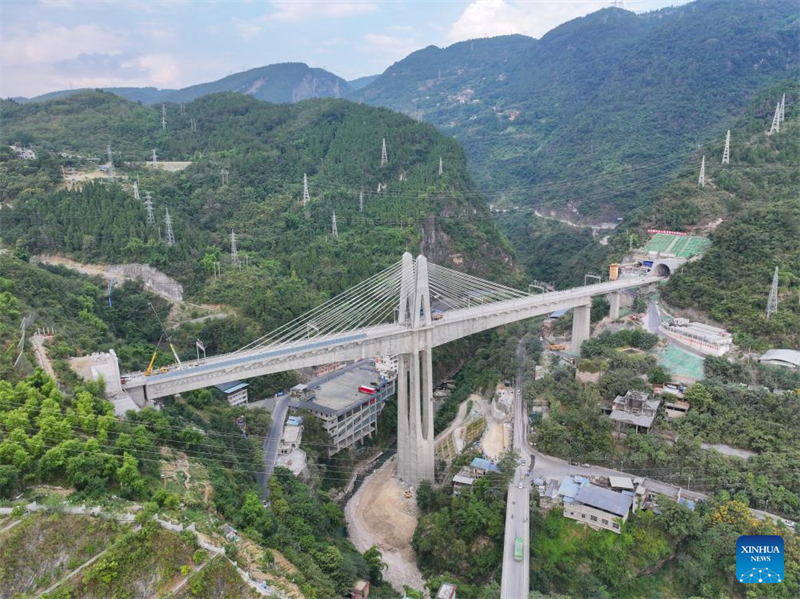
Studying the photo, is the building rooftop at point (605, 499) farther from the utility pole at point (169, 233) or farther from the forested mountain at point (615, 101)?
the forested mountain at point (615, 101)

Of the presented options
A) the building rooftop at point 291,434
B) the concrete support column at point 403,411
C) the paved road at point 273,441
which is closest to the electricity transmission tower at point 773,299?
the concrete support column at point 403,411

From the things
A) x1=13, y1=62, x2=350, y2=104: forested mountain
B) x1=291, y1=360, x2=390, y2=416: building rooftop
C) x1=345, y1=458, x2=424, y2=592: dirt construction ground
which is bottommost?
x1=345, y1=458, x2=424, y2=592: dirt construction ground

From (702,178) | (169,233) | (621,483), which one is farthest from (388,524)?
(702,178)

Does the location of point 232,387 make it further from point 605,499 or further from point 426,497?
point 605,499

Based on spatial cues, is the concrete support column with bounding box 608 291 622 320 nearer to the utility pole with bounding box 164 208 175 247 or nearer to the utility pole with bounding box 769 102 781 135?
the utility pole with bounding box 769 102 781 135

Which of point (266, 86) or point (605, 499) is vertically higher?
point (266, 86)

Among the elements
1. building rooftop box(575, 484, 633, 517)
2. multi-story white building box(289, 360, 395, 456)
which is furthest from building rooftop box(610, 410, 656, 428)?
multi-story white building box(289, 360, 395, 456)
